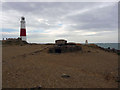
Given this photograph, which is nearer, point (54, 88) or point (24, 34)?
point (54, 88)

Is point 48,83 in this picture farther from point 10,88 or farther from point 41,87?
point 10,88

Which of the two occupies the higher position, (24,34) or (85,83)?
(24,34)

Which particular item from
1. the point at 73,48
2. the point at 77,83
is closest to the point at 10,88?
the point at 77,83

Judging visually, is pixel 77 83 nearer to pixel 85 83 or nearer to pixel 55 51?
pixel 85 83

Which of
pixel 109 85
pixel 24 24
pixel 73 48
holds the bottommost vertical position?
pixel 109 85

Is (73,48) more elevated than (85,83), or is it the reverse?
(73,48)

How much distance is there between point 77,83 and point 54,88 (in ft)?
3.87

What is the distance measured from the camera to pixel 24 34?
3359 centimetres

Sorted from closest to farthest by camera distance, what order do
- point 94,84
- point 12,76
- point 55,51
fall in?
point 94,84, point 12,76, point 55,51

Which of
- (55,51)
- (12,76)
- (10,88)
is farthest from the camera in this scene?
(55,51)

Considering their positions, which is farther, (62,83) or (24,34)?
(24,34)

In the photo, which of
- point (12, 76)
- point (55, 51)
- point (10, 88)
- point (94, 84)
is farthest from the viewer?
point (55, 51)

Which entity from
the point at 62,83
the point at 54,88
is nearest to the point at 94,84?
the point at 62,83

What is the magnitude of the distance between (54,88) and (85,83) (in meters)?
1.55
